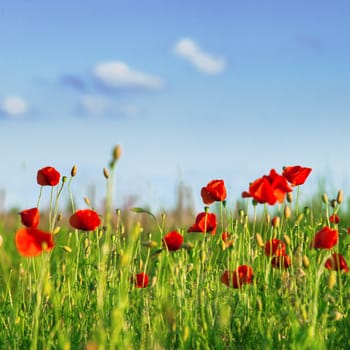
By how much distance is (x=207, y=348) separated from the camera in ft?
8.34

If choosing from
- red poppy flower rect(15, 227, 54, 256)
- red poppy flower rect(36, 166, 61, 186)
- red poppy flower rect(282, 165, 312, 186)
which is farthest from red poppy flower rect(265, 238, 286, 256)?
red poppy flower rect(36, 166, 61, 186)

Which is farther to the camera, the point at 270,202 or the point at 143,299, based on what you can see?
the point at 143,299

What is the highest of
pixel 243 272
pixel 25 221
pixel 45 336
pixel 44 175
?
pixel 44 175

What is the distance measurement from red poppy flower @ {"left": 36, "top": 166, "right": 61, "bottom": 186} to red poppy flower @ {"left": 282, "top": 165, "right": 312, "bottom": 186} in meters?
1.14

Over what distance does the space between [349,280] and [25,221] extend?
1.75m

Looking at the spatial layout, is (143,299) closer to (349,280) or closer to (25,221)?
(25,221)

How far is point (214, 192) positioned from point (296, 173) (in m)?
0.44

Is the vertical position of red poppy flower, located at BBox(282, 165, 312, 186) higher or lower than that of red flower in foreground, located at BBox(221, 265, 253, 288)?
higher

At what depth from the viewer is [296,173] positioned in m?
3.30

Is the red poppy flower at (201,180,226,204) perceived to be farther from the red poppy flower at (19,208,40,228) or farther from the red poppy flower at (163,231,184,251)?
the red poppy flower at (19,208,40,228)

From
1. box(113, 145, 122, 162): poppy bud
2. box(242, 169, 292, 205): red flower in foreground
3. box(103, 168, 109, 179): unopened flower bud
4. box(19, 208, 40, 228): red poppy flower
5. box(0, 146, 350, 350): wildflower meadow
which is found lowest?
box(0, 146, 350, 350): wildflower meadow

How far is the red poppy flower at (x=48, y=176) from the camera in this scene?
3.31 m

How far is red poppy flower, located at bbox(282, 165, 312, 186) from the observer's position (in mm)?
3303

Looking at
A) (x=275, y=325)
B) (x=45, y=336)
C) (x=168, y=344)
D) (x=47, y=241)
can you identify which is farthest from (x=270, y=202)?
(x=45, y=336)
